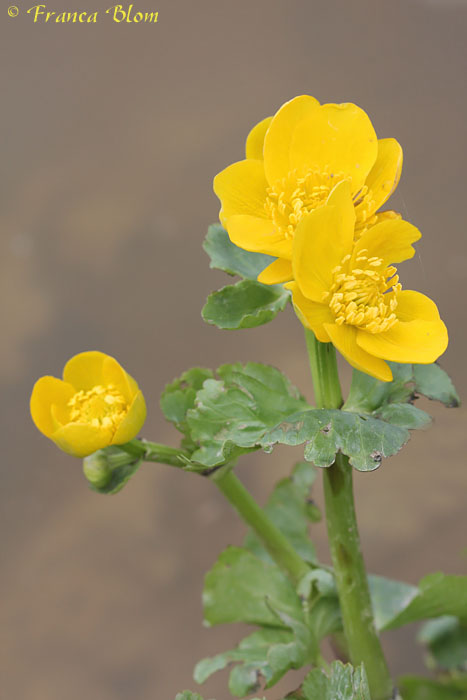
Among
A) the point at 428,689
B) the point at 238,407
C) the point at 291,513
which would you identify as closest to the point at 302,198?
the point at 238,407

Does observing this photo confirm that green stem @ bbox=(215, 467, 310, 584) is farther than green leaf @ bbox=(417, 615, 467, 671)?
No

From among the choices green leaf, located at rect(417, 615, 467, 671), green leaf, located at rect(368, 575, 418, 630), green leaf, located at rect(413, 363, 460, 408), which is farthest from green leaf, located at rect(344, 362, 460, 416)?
green leaf, located at rect(417, 615, 467, 671)

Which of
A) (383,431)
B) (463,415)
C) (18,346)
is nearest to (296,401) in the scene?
(383,431)

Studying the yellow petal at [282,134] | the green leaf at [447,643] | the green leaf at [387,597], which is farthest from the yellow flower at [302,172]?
the green leaf at [447,643]

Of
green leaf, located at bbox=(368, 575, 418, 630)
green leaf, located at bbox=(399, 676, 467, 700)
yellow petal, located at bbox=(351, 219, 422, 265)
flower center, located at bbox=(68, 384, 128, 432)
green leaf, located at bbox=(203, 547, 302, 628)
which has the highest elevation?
yellow petal, located at bbox=(351, 219, 422, 265)

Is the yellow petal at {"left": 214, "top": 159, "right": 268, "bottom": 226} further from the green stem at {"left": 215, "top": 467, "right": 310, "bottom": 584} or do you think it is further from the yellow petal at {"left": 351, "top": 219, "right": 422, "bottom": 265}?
the green stem at {"left": 215, "top": 467, "right": 310, "bottom": 584}

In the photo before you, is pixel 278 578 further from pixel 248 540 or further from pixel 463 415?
pixel 463 415

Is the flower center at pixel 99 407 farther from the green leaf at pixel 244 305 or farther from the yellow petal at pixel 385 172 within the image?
the yellow petal at pixel 385 172
